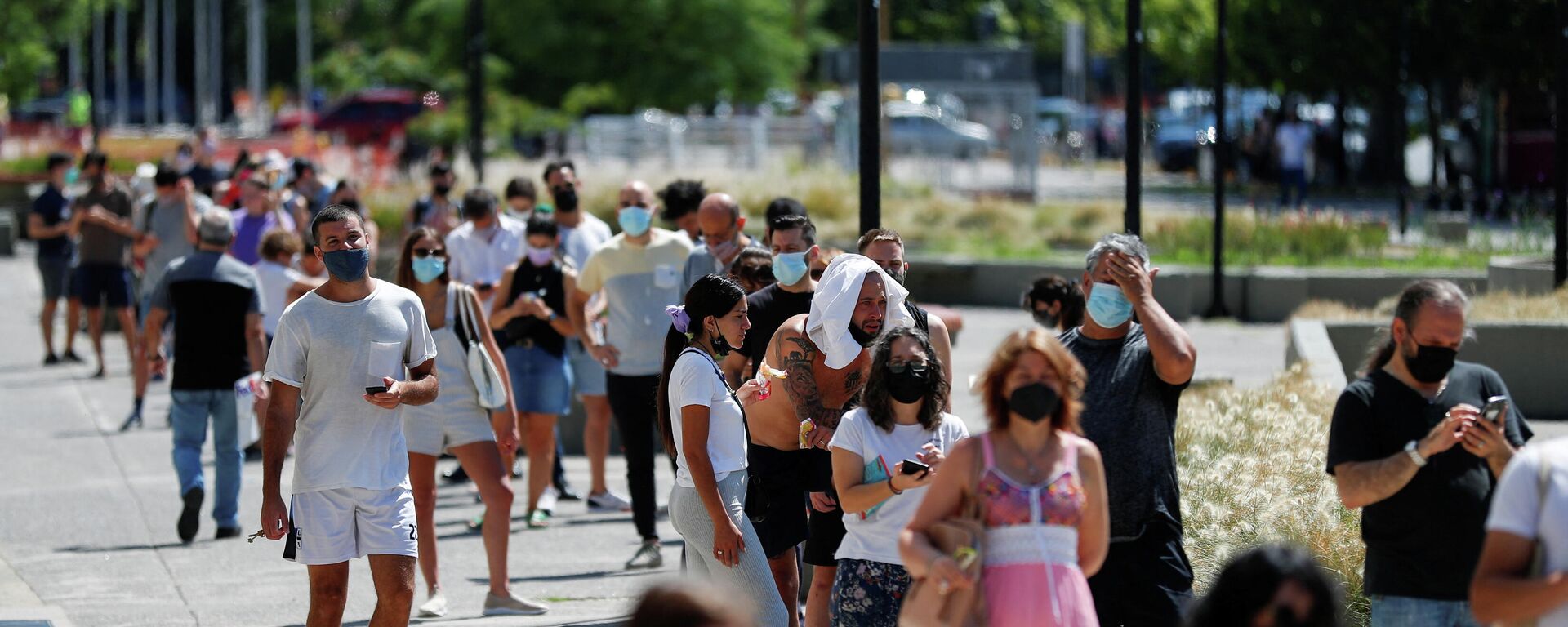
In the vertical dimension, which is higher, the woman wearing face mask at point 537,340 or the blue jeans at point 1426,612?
the woman wearing face mask at point 537,340

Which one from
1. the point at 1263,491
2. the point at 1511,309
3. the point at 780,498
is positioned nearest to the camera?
the point at 780,498

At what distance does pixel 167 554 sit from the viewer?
388 inches

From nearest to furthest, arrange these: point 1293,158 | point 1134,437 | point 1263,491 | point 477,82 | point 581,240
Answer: point 1134,437
point 1263,491
point 581,240
point 477,82
point 1293,158

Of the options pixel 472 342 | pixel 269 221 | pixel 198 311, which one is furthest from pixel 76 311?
pixel 472 342

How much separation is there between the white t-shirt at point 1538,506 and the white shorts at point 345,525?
3.64 m

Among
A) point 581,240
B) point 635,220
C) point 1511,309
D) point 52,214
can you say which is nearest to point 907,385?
point 635,220

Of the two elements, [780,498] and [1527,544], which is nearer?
[1527,544]

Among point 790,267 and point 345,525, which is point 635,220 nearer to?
point 790,267

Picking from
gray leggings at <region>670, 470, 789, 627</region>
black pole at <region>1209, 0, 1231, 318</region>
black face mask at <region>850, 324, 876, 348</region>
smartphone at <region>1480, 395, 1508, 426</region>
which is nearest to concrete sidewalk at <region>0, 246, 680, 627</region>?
gray leggings at <region>670, 470, 789, 627</region>

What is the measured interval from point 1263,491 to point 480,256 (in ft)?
17.7

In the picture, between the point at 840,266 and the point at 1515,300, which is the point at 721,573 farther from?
the point at 1515,300

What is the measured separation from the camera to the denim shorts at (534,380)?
10.4m

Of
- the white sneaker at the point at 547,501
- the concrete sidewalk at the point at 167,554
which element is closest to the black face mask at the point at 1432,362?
the concrete sidewalk at the point at 167,554

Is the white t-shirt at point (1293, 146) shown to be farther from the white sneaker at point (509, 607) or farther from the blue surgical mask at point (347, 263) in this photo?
the blue surgical mask at point (347, 263)
